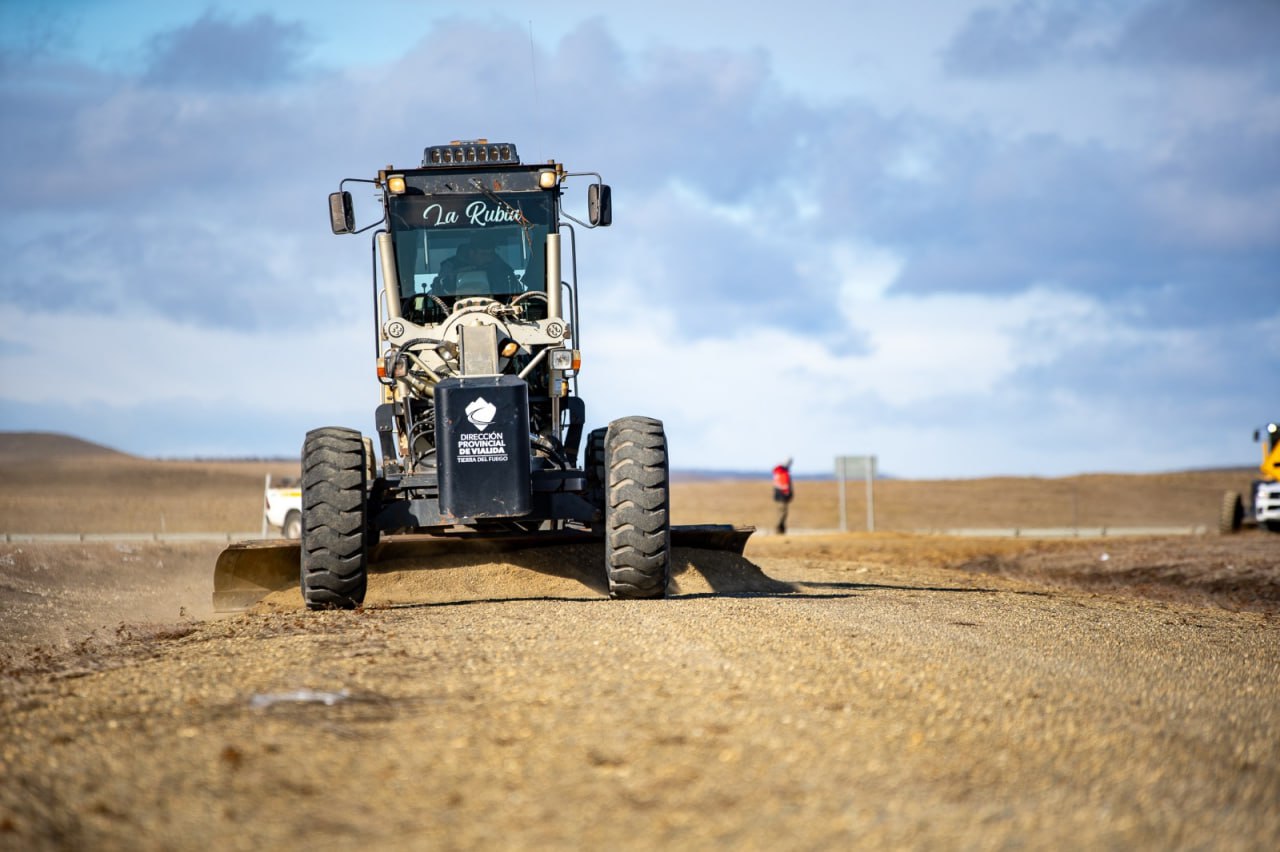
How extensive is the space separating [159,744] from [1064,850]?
335 centimetres

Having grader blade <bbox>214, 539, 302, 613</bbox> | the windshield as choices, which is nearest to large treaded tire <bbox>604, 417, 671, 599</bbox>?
the windshield

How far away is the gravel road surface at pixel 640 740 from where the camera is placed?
162 inches

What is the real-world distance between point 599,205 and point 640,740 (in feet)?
24.8

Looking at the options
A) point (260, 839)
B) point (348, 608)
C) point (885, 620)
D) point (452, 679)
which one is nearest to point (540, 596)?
point (348, 608)

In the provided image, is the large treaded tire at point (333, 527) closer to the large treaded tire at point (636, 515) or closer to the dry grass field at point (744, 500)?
the large treaded tire at point (636, 515)

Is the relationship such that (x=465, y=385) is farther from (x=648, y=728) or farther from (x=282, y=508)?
(x=282, y=508)

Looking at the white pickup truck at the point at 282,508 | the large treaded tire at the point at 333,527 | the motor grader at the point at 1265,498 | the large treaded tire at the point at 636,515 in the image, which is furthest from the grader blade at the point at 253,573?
the motor grader at the point at 1265,498

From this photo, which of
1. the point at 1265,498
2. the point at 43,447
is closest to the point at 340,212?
the point at 1265,498

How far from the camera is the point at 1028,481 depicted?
204 ft

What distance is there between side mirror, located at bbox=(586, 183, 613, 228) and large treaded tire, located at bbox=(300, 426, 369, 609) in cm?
313

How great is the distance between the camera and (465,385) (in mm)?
10242

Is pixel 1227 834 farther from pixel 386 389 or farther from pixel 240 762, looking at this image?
pixel 386 389

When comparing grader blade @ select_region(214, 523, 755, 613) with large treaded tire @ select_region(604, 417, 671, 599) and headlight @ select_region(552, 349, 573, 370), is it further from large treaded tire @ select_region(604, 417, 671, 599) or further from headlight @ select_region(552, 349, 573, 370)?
headlight @ select_region(552, 349, 573, 370)

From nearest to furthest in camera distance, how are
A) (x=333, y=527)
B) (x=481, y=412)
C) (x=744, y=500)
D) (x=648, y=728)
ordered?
(x=648, y=728)
(x=481, y=412)
(x=333, y=527)
(x=744, y=500)
